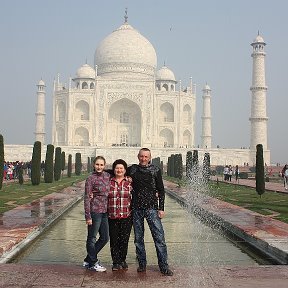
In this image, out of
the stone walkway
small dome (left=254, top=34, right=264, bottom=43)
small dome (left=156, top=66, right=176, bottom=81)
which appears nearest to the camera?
the stone walkway

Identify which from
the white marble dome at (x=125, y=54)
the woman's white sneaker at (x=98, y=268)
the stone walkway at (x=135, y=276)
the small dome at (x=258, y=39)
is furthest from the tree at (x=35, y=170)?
the white marble dome at (x=125, y=54)

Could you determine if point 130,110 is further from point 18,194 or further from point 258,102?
point 18,194

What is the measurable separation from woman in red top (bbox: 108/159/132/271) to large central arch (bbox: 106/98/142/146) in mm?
34105

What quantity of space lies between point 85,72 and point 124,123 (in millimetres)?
5607

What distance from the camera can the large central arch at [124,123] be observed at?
3771cm

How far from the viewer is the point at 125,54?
126 ft

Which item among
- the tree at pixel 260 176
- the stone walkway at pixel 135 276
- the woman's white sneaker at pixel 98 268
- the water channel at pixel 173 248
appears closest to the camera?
the stone walkway at pixel 135 276

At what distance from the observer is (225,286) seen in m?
2.69

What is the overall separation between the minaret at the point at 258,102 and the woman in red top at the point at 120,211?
31.6 metres

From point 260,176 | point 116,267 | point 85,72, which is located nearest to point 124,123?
point 85,72

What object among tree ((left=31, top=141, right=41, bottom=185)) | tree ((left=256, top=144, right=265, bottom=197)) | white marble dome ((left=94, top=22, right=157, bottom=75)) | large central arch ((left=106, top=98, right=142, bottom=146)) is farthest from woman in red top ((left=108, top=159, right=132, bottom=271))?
white marble dome ((left=94, top=22, right=157, bottom=75))

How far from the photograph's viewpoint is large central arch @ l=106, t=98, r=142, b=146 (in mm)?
37713

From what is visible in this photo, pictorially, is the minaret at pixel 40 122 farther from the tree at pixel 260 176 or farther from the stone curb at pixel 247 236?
the stone curb at pixel 247 236

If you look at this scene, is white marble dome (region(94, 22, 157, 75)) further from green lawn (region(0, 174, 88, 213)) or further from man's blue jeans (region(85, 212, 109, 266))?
man's blue jeans (region(85, 212, 109, 266))
